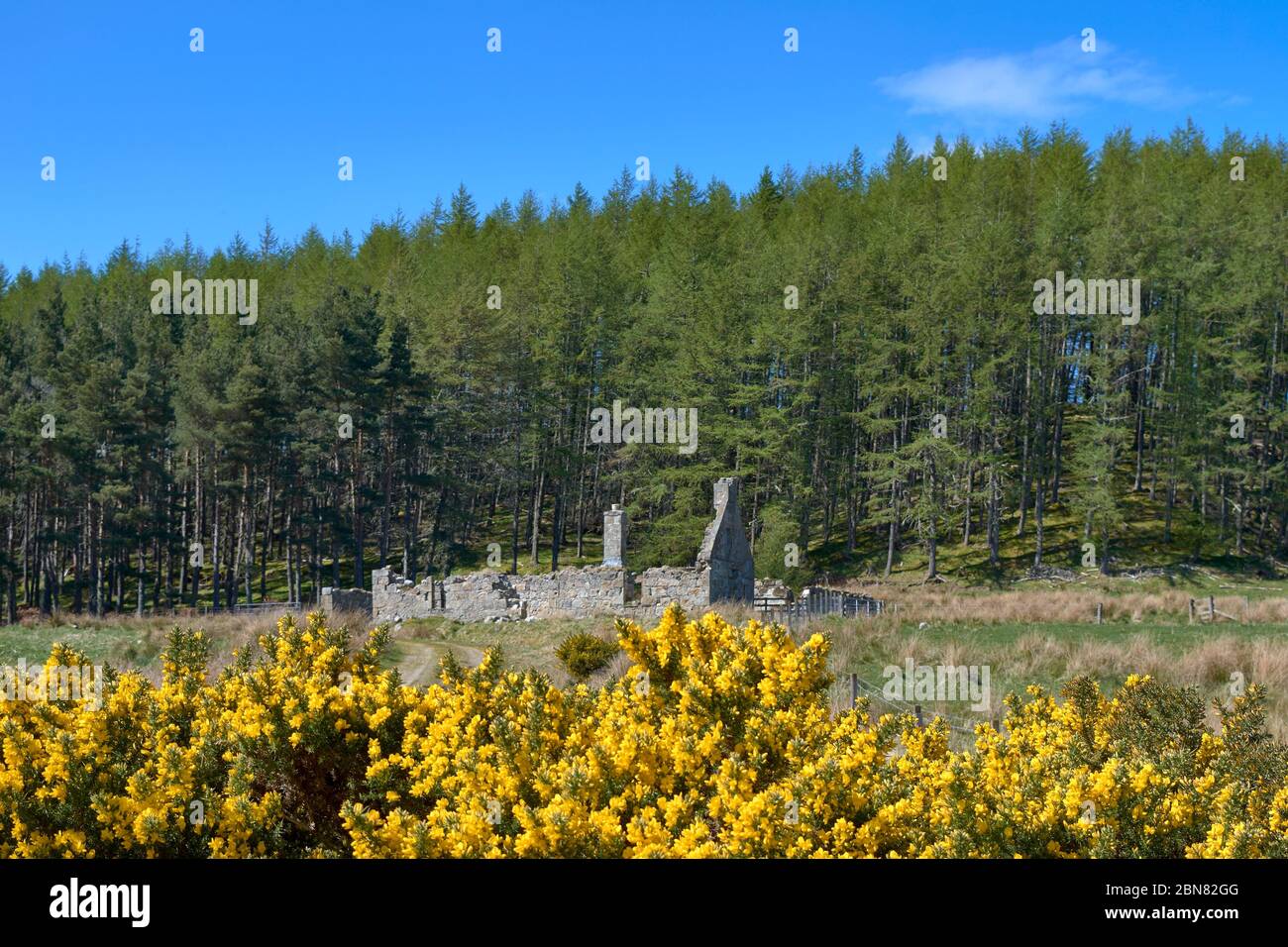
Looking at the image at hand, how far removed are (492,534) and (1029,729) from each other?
47.3 meters

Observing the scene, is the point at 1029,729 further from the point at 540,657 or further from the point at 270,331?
the point at 270,331

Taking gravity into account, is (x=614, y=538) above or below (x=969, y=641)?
above

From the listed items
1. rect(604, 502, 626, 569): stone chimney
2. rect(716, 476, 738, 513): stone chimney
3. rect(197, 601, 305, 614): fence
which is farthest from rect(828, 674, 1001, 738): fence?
rect(197, 601, 305, 614): fence

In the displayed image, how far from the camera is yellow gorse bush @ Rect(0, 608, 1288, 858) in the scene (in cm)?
630

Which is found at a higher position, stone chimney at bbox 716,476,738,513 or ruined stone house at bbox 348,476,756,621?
stone chimney at bbox 716,476,738,513

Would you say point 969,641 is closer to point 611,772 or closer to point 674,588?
point 674,588

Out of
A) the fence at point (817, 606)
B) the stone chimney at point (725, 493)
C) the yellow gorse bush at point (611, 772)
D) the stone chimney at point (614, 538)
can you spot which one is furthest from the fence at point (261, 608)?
the yellow gorse bush at point (611, 772)

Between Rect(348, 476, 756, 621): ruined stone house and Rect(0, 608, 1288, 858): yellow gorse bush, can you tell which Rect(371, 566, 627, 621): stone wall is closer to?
Rect(348, 476, 756, 621): ruined stone house

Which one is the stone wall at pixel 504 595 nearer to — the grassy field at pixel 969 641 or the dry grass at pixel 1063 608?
the grassy field at pixel 969 641

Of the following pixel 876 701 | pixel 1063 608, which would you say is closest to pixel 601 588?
pixel 1063 608

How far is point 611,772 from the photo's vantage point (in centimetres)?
693
